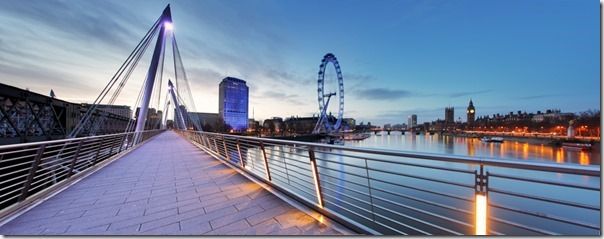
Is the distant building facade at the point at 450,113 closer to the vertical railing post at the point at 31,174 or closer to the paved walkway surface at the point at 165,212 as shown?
the paved walkway surface at the point at 165,212

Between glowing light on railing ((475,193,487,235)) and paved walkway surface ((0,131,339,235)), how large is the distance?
1.21 meters

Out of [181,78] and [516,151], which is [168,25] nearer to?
[181,78]

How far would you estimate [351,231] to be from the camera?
96.7 inches

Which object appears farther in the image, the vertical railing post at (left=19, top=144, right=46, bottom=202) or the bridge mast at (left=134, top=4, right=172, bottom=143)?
the bridge mast at (left=134, top=4, right=172, bottom=143)

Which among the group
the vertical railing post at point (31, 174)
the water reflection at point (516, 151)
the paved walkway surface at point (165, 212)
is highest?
the vertical railing post at point (31, 174)

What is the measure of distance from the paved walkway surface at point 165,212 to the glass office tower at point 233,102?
55.0 metres

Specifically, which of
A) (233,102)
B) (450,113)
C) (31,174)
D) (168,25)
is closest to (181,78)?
→ (168,25)

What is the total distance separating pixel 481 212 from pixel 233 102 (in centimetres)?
6219

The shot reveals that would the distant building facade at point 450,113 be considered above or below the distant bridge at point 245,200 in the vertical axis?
above

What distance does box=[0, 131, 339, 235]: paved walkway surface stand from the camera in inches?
101

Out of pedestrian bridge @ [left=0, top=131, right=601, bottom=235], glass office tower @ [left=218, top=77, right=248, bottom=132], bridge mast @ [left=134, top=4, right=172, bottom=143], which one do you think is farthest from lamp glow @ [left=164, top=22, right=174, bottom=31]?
glass office tower @ [left=218, top=77, right=248, bottom=132]

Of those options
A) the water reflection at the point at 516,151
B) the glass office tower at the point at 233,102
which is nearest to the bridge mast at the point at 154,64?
the water reflection at the point at 516,151

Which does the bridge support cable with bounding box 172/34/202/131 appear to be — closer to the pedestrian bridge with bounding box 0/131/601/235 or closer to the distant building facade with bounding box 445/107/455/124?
the pedestrian bridge with bounding box 0/131/601/235

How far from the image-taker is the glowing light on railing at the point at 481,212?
1771 mm
